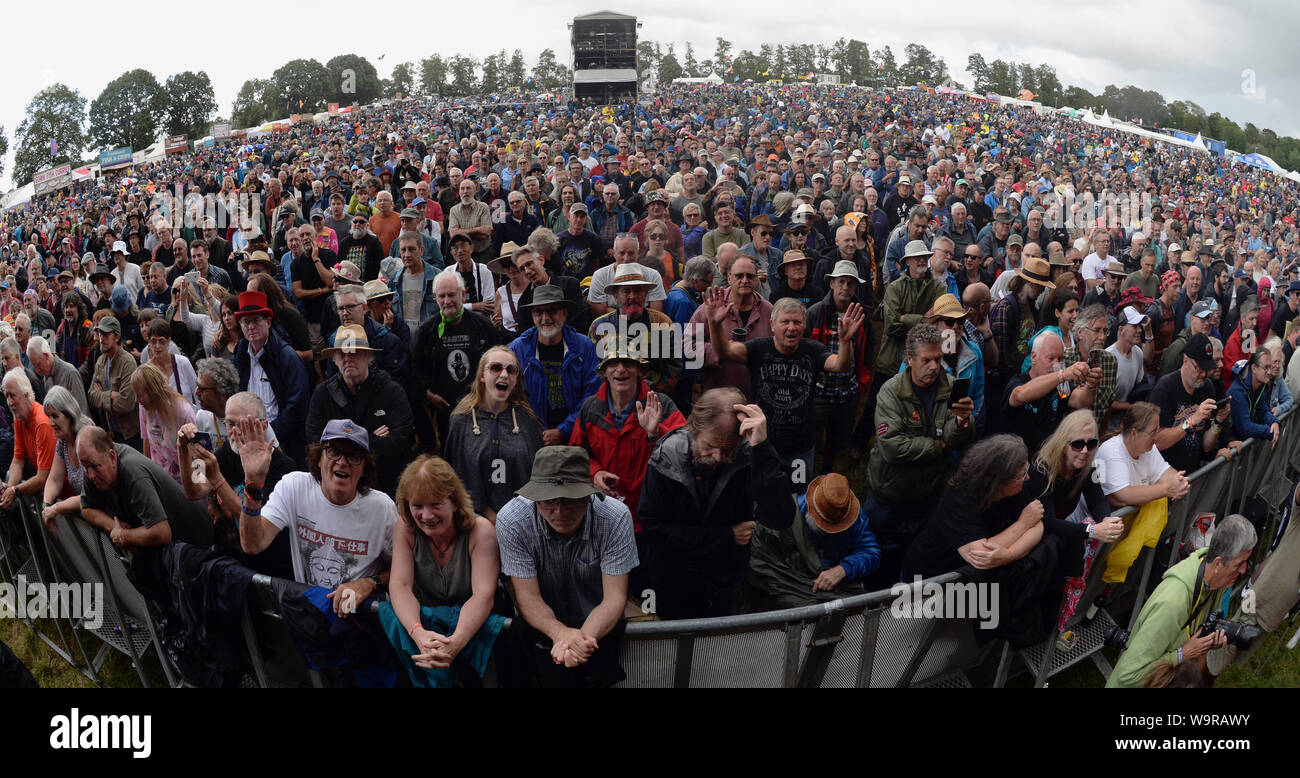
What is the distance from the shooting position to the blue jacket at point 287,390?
18.0 feet

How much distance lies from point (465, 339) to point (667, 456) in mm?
2502

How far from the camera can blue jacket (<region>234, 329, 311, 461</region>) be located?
18.0ft

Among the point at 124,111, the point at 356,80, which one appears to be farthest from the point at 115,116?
the point at 356,80

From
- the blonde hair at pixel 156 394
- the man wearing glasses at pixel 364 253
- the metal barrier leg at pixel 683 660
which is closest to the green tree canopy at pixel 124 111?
the man wearing glasses at pixel 364 253

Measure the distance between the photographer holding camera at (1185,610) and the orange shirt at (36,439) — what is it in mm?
6086

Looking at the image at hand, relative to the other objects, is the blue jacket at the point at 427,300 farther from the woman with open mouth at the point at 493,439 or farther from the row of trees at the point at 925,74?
the row of trees at the point at 925,74

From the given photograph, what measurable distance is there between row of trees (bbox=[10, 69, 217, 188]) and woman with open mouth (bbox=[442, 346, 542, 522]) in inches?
3193

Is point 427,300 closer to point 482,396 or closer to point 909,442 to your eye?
point 482,396

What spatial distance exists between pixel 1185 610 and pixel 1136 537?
80 cm

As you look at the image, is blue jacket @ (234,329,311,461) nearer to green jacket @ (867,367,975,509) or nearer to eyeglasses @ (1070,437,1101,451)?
green jacket @ (867,367,975,509)

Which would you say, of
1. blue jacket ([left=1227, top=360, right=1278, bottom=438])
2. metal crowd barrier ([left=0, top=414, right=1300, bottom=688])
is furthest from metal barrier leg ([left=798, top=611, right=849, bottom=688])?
blue jacket ([left=1227, top=360, right=1278, bottom=438])

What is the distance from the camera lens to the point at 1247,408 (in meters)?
6.00

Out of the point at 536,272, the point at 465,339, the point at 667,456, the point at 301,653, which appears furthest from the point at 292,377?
the point at 667,456
